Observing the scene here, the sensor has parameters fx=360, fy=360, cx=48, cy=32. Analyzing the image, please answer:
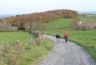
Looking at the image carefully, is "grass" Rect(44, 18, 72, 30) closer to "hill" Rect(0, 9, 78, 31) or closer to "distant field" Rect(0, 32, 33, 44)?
"hill" Rect(0, 9, 78, 31)

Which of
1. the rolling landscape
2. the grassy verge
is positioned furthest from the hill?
the grassy verge

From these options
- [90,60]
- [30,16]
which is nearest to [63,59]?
[90,60]

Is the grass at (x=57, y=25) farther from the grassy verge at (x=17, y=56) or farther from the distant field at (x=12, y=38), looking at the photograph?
the grassy verge at (x=17, y=56)

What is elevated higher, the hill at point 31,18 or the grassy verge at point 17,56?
the grassy verge at point 17,56

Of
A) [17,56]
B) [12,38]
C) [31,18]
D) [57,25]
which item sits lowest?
[57,25]

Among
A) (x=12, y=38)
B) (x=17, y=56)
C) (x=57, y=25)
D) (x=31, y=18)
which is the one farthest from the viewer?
(x=31, y=18)

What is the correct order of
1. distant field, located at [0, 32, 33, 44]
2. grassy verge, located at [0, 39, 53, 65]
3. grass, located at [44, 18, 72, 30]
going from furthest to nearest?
grass, located at [44, 18, 72, 30], distant field, located at [0, 32, 33, 44], grassy verge, located at [0, 39, 53, 65]

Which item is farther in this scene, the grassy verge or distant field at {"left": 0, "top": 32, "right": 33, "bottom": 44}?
distant field at {"left": 0, "top": 32, "right": 33, "bottom": 44}

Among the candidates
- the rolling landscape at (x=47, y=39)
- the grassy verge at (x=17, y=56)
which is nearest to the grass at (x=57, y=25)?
the rolling landscape at (x=47, y=39)

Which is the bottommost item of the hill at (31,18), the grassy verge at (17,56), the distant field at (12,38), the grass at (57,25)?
the grass at (57,25)

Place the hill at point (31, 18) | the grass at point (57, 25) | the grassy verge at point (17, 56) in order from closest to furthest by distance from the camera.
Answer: the grassy verge at point (17, 56) < the hill at point (31, 18) < the grass at point (57, 25)

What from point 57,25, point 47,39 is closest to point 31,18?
point 57,25

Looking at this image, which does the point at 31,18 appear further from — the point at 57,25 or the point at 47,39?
the point at 47,39

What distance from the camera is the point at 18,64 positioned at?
83.9ft
